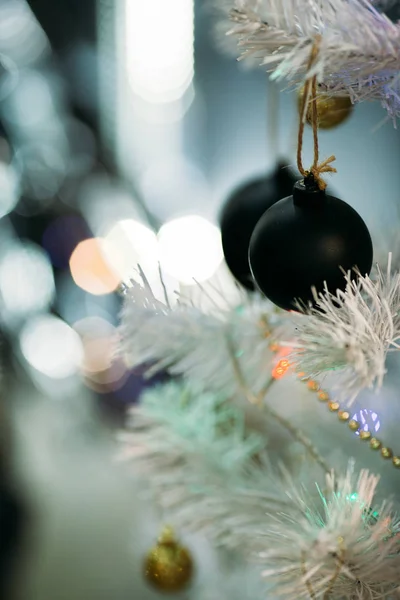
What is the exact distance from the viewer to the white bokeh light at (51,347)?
129cm

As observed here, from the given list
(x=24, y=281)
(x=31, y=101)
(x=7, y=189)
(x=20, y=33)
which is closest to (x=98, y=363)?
(x=24, y=281)

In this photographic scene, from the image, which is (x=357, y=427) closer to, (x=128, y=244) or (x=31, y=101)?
(x=128, y=244)

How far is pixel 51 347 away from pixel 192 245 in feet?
1.21

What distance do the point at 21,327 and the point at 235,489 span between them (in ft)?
2.94

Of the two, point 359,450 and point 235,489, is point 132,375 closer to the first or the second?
point 359,450

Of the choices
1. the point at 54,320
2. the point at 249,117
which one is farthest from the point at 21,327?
the point at 249,117

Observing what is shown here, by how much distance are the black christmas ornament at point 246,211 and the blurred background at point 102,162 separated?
0.50 metres

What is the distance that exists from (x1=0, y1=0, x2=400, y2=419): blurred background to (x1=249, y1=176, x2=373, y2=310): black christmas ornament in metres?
0.62

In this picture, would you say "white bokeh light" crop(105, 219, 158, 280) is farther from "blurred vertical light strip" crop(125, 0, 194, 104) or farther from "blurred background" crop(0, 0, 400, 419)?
"blurred vertical light strip" crop(125, 0, 194, 104)

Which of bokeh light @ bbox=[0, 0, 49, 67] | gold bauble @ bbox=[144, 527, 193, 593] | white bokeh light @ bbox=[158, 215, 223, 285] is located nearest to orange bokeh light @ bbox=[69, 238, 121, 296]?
white bokeh light @ bbox=[158, 215, 223, 285]

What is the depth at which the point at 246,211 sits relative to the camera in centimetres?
53

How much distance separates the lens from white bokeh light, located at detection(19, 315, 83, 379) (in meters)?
1.29

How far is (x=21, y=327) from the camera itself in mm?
1288

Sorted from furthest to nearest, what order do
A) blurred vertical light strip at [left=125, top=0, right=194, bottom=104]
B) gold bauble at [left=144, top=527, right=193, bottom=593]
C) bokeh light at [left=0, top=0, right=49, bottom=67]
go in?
blurred vertical light strip at [left=125, top=0, right=194, bottom=104] < bokeh light at [left=0, top=0, right=49, bottom=67] < gold bauble at [left=144, top=527, right=193, bottom=593]
